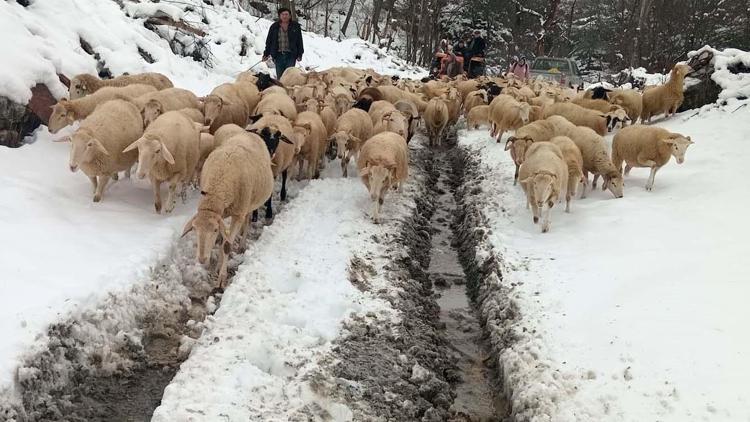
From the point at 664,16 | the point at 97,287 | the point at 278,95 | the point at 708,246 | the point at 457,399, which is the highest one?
the point at 664,16

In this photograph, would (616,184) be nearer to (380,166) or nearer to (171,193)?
(380,166)

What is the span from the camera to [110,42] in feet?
38.0

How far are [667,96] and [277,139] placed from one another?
9.85m

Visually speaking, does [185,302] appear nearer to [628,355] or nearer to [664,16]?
[628,355]

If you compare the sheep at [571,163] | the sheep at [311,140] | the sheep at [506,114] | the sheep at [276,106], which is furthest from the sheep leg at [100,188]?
the sheep at [506,114]

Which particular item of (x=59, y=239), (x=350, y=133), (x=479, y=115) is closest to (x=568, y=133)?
(x=350, y=133)

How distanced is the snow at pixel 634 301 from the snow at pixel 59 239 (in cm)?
363

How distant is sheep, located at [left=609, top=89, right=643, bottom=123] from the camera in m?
13.3

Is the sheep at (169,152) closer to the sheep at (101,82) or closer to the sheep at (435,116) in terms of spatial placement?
the sheep at (101,82)

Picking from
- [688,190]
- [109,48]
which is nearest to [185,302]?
[688,190]

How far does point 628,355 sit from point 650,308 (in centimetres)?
79

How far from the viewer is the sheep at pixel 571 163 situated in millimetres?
8492

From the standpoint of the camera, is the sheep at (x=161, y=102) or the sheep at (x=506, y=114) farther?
the sheep at (x=506, y=114)

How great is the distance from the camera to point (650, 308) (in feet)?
16.9
